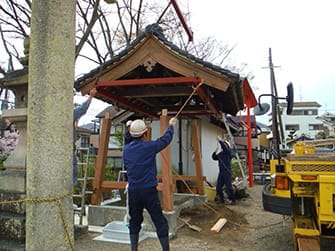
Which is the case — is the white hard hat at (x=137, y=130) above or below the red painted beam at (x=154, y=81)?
below

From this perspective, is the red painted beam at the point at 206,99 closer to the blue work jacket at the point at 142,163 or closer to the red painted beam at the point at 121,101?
the red painted beam at the point at 121,101

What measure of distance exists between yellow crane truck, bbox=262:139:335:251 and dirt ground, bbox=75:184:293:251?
104 cm

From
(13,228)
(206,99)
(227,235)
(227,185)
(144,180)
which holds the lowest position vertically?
(227,235)

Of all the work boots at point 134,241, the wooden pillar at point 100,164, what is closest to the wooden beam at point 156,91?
the wooden pillar at point 100,164

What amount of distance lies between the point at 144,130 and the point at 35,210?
224 centimetres

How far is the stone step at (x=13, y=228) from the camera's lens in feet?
11.8

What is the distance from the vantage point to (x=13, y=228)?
12.0ft

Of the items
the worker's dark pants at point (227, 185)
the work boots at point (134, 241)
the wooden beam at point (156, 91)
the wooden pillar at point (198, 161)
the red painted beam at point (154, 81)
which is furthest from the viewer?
the worker's dark pants at point (227, 185)

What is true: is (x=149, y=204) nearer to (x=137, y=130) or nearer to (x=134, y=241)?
(x=134, y=241)

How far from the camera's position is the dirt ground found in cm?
512

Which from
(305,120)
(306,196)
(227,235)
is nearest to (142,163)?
(306,196)

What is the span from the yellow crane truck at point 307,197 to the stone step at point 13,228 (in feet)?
10.8

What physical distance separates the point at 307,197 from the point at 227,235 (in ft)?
7.28

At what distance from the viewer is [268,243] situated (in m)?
5.29
